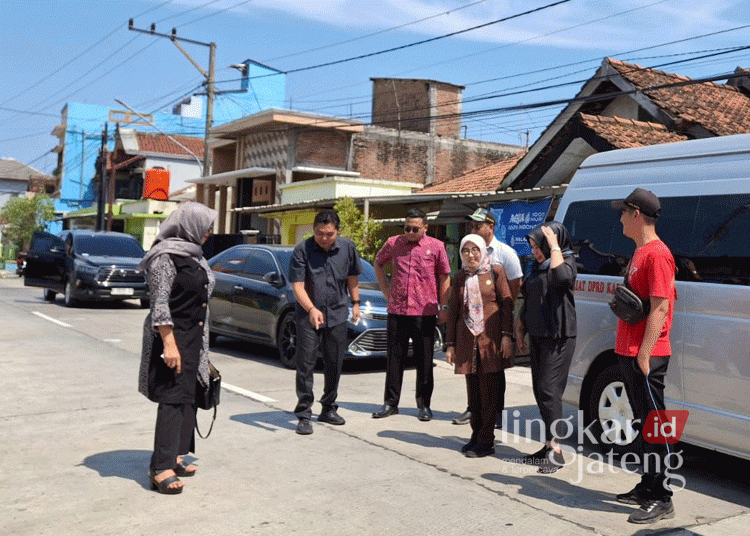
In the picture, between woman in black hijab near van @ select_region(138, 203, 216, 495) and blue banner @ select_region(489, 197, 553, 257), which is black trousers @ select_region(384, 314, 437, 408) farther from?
blue banner @ select_region(489, 197, 553, 257)

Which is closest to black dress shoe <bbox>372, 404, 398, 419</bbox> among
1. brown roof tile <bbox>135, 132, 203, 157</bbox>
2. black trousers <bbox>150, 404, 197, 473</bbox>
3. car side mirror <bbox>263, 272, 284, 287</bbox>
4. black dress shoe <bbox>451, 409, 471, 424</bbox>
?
black dress shoe <bbox>451, 409, 471, 424</bbox>

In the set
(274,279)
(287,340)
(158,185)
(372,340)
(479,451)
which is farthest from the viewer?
(158,185)

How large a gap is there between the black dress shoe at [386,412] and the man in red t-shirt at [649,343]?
304 centimetres

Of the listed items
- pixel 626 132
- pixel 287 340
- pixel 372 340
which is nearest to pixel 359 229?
pixel 626 132

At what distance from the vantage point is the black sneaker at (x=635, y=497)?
5.23 meters

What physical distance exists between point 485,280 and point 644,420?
73.7 inches

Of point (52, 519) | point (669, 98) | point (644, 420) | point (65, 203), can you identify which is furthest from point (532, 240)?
point (65, 203)

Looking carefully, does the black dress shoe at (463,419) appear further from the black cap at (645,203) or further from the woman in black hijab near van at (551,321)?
the black cap at (645,203)

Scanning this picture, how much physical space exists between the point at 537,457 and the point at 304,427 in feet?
6.36

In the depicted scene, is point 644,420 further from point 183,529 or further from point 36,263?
point 36,263

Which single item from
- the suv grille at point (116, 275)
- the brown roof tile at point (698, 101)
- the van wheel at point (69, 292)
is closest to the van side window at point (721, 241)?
the brown roof tile at point (698, 101)

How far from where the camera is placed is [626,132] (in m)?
15.1

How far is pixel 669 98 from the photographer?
57.1ft

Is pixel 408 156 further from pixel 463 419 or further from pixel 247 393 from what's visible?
pixel 463 419
